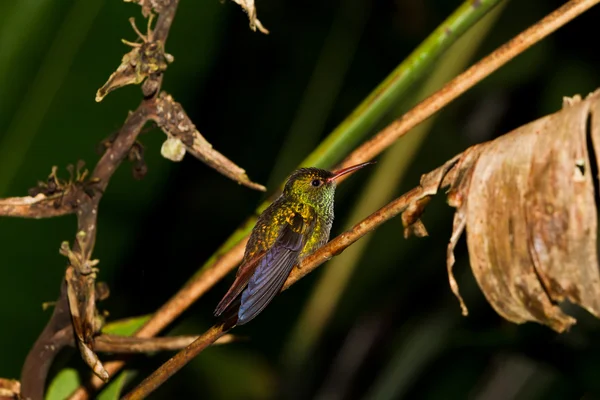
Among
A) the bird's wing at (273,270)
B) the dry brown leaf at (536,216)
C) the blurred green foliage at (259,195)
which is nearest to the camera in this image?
the dry brown leaf at (536,216)

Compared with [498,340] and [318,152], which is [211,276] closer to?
[318,152]

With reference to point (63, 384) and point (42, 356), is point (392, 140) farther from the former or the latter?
point (63, 384)

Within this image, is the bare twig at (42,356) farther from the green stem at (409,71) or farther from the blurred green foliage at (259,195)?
the green stem at (409,71)

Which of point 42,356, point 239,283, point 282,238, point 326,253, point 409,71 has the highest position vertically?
point 409,71

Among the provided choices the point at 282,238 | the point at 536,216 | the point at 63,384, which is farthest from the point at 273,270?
the point at 536,216

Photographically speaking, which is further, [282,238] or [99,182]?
[282,238]

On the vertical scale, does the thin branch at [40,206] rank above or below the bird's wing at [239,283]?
above

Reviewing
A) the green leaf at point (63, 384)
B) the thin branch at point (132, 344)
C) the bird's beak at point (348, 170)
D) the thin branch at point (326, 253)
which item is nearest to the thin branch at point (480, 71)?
the bird's beak at point (348, 170)
